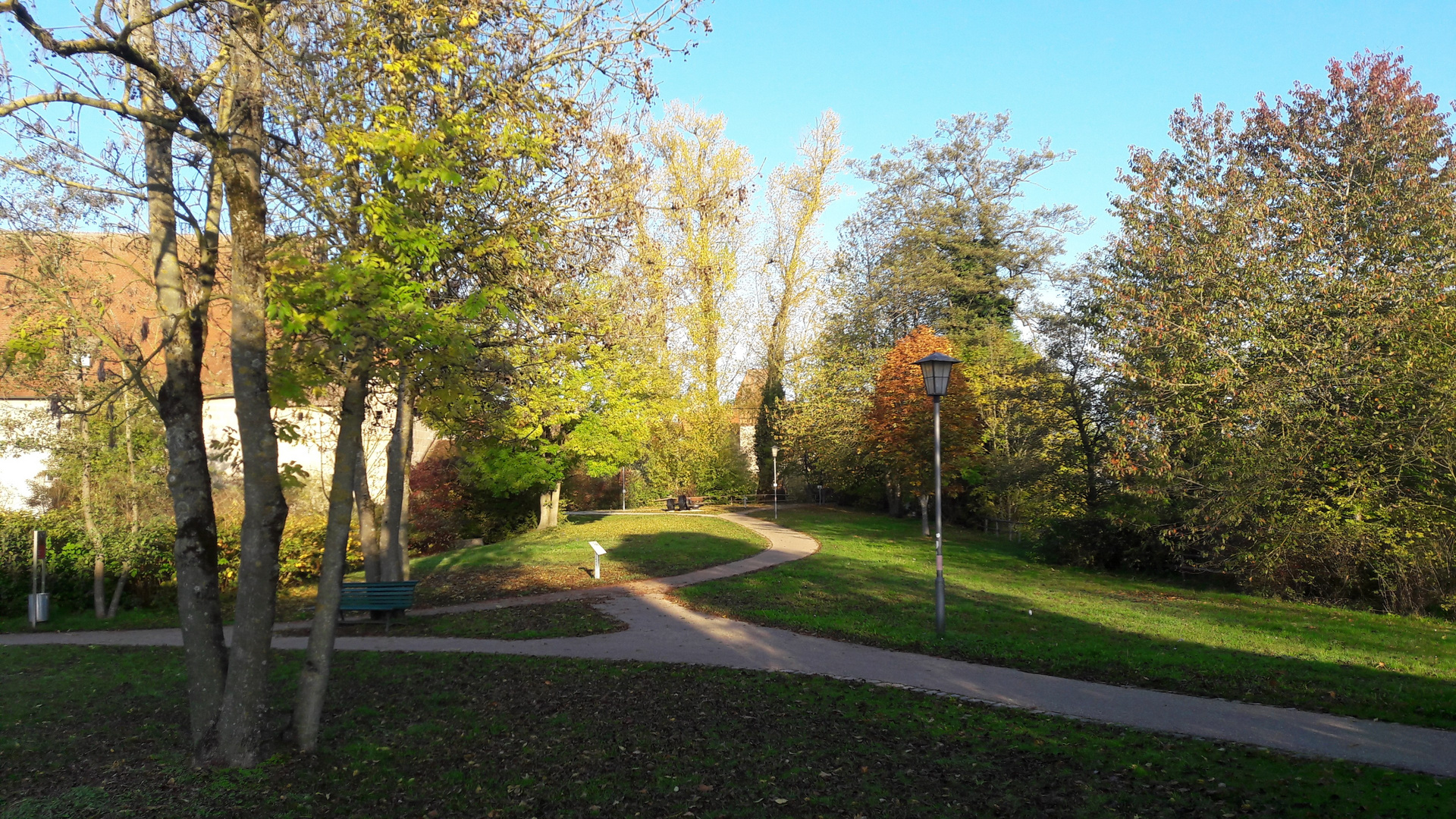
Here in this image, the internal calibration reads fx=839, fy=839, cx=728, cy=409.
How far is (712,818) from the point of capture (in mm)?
4863

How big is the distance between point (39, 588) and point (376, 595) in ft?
23.2

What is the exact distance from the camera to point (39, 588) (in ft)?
46.1

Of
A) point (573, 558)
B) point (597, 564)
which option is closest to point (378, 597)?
point (597, 564)

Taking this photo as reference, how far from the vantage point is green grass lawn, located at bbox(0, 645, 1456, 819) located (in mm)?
5020

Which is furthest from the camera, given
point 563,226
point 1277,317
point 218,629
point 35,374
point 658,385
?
point 658,385

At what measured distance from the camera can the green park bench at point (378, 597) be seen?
456 inches

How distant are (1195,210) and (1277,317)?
9.84 feet

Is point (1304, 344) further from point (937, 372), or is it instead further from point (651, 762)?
point (651, 762)

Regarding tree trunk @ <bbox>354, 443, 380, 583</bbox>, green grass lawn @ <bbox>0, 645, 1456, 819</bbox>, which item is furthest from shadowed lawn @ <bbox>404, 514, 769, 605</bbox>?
green grass lawn @ <bbox>0, 645, 1456, 819</bbox>

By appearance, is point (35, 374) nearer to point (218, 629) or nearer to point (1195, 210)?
point (218, 629)

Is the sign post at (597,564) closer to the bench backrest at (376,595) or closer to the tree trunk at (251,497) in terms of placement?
the bench backrest at (376,595)

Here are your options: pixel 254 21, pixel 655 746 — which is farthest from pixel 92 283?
pixel 655 746

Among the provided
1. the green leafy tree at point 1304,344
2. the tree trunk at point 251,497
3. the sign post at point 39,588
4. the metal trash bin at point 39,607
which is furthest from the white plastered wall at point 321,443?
the green leafy tree at point 1304,344

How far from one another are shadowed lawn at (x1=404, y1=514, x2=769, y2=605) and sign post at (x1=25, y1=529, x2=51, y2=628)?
18.6 feet
